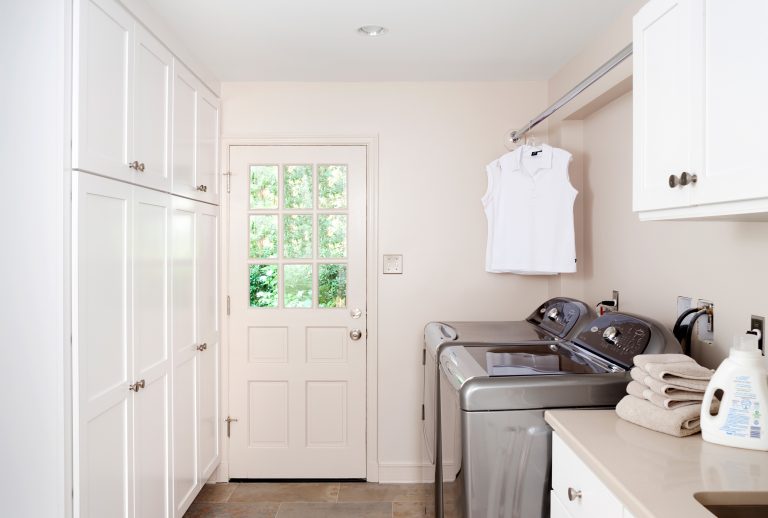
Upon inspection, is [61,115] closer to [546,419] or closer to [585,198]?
[546,419]

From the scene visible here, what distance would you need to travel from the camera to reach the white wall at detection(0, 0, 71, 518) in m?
1.60

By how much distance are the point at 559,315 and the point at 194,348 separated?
1762mm

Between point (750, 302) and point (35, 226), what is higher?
point (35, 226)

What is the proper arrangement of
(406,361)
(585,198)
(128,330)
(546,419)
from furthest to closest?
(406,361)
(585,198)
(128,330)
(546,419)

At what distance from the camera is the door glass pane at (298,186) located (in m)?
3.28

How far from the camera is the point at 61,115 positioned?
5.30ft

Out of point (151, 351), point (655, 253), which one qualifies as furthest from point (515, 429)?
point (151, 351)

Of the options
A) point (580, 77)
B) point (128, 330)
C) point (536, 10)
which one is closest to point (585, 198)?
point (580, 77)

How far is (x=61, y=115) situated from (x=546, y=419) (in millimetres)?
1712

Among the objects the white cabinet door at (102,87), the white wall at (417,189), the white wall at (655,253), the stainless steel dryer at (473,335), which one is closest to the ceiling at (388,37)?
the white wall at (417,189)

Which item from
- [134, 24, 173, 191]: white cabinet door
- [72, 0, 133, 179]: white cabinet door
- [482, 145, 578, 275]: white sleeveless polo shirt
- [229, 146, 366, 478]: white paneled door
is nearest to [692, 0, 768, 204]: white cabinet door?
[482, 145, 578, 275]: white sleeveless polo shirt

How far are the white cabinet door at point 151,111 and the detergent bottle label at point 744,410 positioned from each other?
2.01 m

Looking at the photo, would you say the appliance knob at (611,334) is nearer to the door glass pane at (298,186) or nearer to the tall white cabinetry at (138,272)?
the tall white cabinetry at (138,272)

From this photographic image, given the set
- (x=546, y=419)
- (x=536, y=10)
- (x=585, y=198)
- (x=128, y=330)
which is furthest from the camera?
(x=585, y=198)
